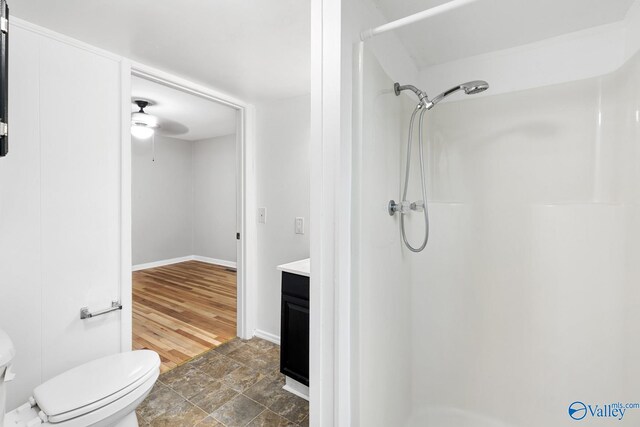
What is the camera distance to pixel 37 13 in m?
1.43

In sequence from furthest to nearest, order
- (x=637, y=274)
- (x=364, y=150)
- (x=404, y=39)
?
(x=404, y=39) < (x=637, y=274) < (x=364, y=150)

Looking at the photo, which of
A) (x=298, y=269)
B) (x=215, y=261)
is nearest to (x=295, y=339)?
(x=298, y=269)

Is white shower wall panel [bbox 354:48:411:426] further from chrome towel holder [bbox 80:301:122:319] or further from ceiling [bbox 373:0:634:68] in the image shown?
chrome towel holder [bbox 80:301:122:319]

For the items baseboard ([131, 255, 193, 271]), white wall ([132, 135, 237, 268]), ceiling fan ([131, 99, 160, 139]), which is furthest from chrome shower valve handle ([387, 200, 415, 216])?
baseboard ([131, 255, 193, 271])

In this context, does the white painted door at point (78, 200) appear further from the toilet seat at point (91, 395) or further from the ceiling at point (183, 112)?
the ceiling at point (183, 112)

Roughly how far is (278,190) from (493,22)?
1.80 meters

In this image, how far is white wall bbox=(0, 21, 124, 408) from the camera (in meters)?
1.48

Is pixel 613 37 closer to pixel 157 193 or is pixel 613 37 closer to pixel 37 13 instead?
pixel 37 13

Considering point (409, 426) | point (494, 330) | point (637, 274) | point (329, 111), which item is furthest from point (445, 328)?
point (329, 111)

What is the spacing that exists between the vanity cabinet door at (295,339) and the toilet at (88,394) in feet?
2.42

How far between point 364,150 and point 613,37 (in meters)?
1.34

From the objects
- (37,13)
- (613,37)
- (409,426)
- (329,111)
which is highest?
(37,13)

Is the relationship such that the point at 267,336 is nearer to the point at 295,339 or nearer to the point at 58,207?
the point at 295,339
